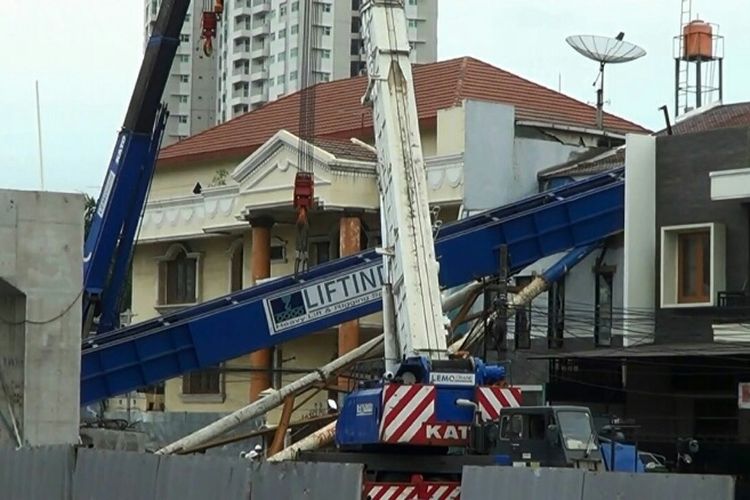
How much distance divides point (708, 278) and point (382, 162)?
1023cm

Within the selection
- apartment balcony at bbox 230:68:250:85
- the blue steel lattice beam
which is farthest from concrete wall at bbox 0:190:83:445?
apartment balcony at bbox 230:68:250:85

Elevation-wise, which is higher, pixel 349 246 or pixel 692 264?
pixel 349 246

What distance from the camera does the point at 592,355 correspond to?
115ft

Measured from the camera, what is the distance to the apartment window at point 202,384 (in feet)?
174

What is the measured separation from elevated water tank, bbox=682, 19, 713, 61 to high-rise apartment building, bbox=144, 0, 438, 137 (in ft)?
296

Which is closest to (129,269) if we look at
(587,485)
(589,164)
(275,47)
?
(589,164)

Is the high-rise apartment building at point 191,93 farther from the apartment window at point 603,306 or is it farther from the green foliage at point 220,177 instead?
the apartment window at point 603,306

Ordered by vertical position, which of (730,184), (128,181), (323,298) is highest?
(730,184)

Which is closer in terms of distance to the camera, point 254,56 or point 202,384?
point 202,384

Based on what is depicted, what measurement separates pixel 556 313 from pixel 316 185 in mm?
7893

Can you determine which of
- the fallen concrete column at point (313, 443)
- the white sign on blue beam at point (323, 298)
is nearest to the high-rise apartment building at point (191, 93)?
the fallen concrete column at point (313, 443)

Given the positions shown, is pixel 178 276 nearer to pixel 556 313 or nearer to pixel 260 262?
pixel 260 262

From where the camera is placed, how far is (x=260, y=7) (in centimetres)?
15862

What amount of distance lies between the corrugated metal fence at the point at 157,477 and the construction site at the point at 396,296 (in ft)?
0.12
